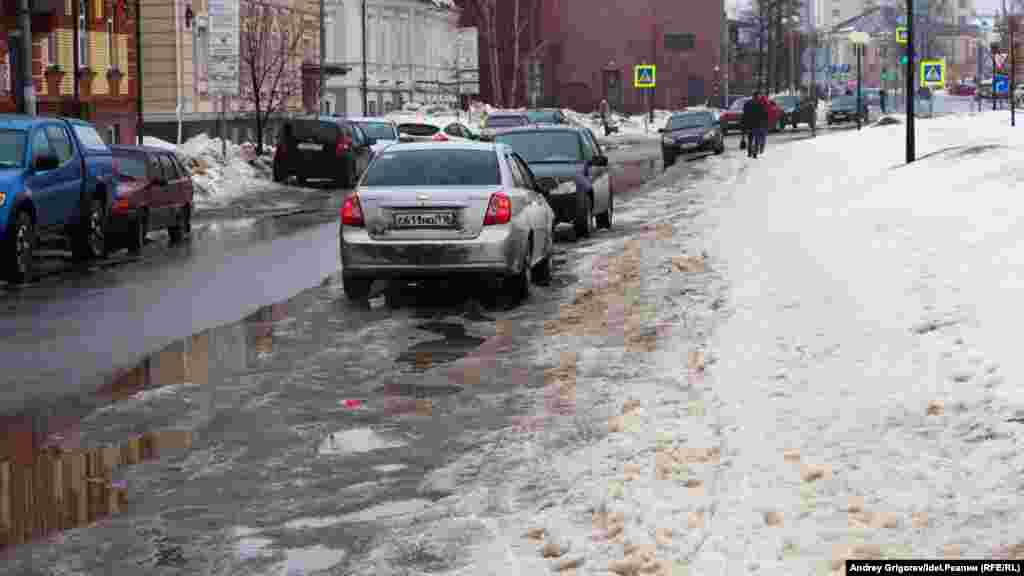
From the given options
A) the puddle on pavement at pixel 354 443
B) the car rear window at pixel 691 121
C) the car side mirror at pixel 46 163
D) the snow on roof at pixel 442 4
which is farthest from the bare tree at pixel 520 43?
the puddle on pavement at pixel 354 443

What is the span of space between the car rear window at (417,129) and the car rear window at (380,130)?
21.4ft

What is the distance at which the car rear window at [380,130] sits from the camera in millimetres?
47500

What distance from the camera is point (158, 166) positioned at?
2636 cm

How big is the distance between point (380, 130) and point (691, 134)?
373 inches

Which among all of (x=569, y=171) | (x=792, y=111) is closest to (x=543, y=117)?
(x=792, y=111)

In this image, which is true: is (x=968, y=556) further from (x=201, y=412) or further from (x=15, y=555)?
(x=201, y=412)

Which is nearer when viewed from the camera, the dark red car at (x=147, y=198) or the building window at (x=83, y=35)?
the dark red car at (x=147, y=198)

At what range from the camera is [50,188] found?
68.0ft

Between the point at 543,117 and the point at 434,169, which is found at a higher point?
the point at 543,117

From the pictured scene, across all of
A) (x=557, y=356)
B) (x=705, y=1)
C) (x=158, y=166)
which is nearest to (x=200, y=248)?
(x=158, y=166)

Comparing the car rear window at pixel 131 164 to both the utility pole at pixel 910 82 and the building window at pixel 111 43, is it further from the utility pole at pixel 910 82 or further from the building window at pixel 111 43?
the building window at pixel 111 43

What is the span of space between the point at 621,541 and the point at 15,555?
7.61ft

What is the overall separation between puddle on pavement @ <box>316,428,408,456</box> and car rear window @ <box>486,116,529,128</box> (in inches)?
1694

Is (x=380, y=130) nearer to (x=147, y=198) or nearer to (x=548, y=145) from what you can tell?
(x=147, y=198)
